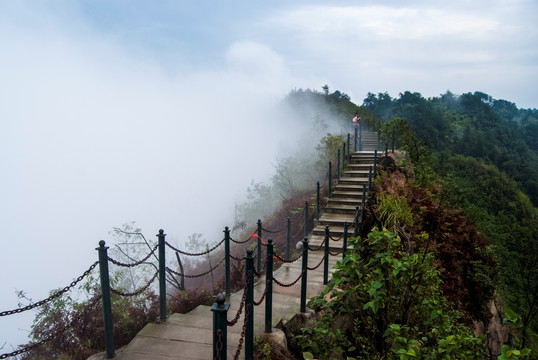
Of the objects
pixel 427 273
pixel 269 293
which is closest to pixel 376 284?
pixel 269 293

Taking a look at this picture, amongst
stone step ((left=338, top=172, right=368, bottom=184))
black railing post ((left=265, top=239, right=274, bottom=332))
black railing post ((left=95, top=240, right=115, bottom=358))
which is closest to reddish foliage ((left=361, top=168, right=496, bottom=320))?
stone step ((left=338, top=172, right=368, bottom=184))

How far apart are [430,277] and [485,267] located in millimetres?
4747

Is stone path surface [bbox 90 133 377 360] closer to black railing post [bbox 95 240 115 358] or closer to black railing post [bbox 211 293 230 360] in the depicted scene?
black railing post [bbox 95 240 115 358]

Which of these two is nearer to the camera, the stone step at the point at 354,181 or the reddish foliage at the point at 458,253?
the reddish foliage at the point at 458,253

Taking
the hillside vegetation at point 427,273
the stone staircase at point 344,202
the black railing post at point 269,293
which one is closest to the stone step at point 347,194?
the stone staircase at point 344,202

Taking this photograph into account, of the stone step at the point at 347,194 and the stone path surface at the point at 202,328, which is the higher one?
the stone step at the point at 347,194

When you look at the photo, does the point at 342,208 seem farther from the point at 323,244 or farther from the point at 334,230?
the point at 323,244

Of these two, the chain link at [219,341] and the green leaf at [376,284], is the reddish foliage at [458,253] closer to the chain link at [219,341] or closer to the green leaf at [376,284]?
the green leaf at [376,284]

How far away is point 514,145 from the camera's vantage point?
205 ft

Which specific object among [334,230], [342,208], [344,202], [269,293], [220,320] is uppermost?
[220,320]

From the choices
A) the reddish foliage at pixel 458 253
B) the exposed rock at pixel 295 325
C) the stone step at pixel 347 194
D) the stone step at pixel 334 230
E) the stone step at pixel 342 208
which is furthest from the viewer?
the stone step at pixel 347 194

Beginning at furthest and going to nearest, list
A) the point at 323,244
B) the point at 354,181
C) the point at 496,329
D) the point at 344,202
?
the point at 354,181
the point at 344,202
the point at 496,329
the point at 323,244

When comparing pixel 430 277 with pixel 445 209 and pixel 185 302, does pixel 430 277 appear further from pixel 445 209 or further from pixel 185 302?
pixel 445 209

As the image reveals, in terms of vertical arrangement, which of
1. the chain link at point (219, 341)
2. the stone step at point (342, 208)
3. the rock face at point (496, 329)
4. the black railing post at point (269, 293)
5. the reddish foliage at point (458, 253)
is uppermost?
the chain link at point (219, 341)
